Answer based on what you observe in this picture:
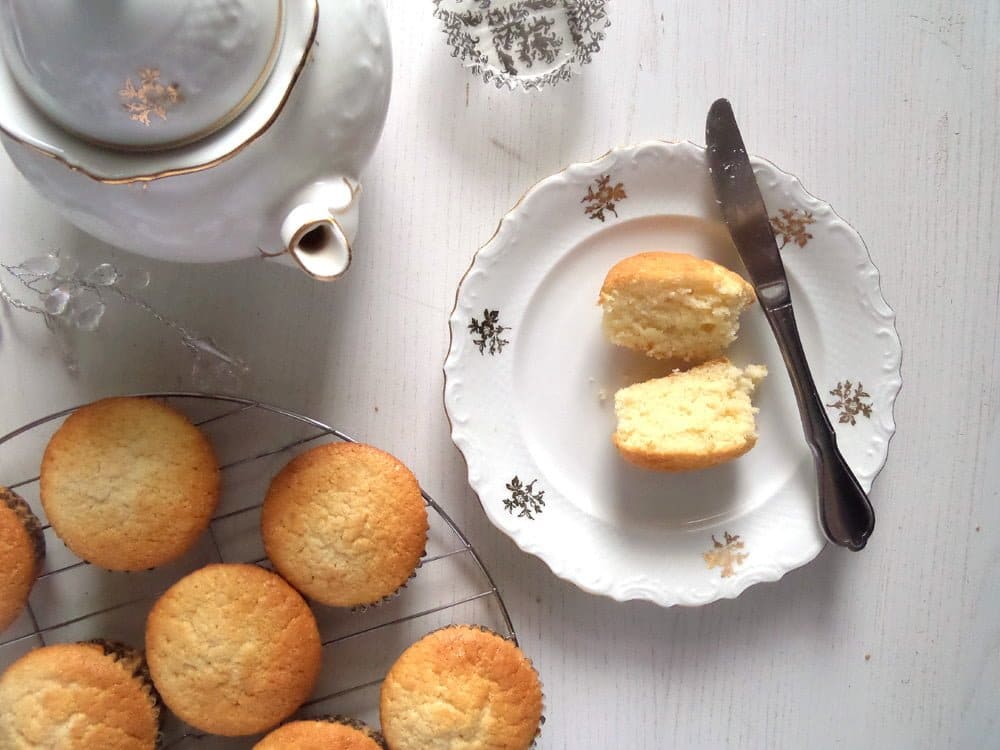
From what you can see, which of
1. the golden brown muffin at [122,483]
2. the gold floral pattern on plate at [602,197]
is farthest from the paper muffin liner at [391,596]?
the gold floral pattern on plate at [602,197]

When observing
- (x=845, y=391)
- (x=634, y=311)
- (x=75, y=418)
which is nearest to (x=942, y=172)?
(x=845, y=391)

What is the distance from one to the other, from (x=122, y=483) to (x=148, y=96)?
579 mm

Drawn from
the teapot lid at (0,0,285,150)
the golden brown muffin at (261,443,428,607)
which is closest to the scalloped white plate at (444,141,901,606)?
the golden brown muffin at (261,443,428,607)

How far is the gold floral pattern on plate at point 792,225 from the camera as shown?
1266mm

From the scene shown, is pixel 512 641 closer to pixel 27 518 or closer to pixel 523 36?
pixel 27 518

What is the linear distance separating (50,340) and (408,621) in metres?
0.70

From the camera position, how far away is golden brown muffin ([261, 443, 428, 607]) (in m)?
1.16

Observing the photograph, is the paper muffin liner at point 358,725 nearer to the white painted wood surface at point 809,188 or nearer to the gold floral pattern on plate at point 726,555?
the white painted wood surface at point 809,188

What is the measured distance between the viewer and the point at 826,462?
1.26 metres

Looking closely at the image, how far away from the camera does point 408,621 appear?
1.29 m

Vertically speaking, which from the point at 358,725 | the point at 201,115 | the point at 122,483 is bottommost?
the point at 358,725

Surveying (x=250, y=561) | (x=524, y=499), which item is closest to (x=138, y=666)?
(x=250, y=561)

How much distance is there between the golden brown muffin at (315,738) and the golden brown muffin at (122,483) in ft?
0.99

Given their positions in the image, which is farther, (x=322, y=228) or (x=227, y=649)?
(x=227, y=649)
